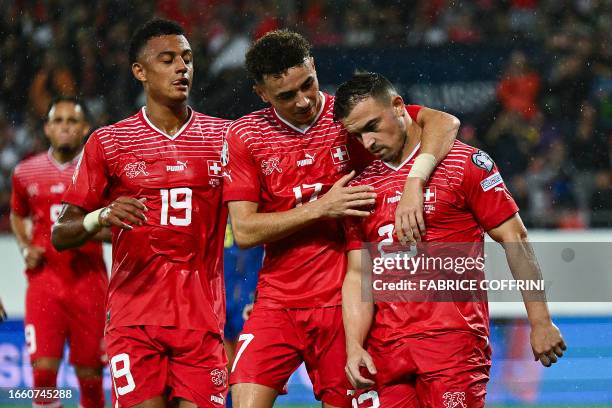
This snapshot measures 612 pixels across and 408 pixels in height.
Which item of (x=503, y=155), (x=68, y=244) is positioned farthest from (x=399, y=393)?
(x=503, y=155)

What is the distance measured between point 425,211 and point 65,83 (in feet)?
24.4

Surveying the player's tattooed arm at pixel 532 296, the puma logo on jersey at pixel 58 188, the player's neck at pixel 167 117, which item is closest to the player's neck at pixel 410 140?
the player's tattooed arm at pixel 532 296

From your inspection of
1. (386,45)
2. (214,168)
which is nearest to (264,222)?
(214,168)

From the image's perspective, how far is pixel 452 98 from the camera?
33.0 ft

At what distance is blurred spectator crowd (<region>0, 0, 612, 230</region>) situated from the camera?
32.4 feet

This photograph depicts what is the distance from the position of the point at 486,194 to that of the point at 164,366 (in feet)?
5.06

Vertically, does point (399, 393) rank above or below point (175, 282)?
below

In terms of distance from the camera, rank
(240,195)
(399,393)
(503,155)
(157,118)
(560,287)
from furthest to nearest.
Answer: (503,155)
(560,287)
(157,118)
(240,195)
(399,393)

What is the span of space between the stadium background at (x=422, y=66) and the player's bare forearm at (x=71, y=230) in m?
3.81

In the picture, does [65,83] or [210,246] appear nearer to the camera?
[210,246]

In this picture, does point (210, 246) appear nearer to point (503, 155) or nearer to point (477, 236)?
point (477, 236)

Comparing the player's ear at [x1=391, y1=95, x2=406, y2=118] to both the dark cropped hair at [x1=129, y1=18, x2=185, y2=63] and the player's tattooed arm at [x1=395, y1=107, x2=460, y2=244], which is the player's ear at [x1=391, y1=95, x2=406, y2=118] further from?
the dark cropped hair at [x1=129, y1=18, x2=185, y2=63]

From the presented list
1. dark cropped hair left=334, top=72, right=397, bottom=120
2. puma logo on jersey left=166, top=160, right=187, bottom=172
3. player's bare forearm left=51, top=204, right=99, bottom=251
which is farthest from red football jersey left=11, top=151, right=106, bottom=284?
dark cropped hair left=334, top=72, right=397, bottom=120

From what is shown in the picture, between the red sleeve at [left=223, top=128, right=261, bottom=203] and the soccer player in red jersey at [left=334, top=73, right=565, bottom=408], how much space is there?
1.54 feet
